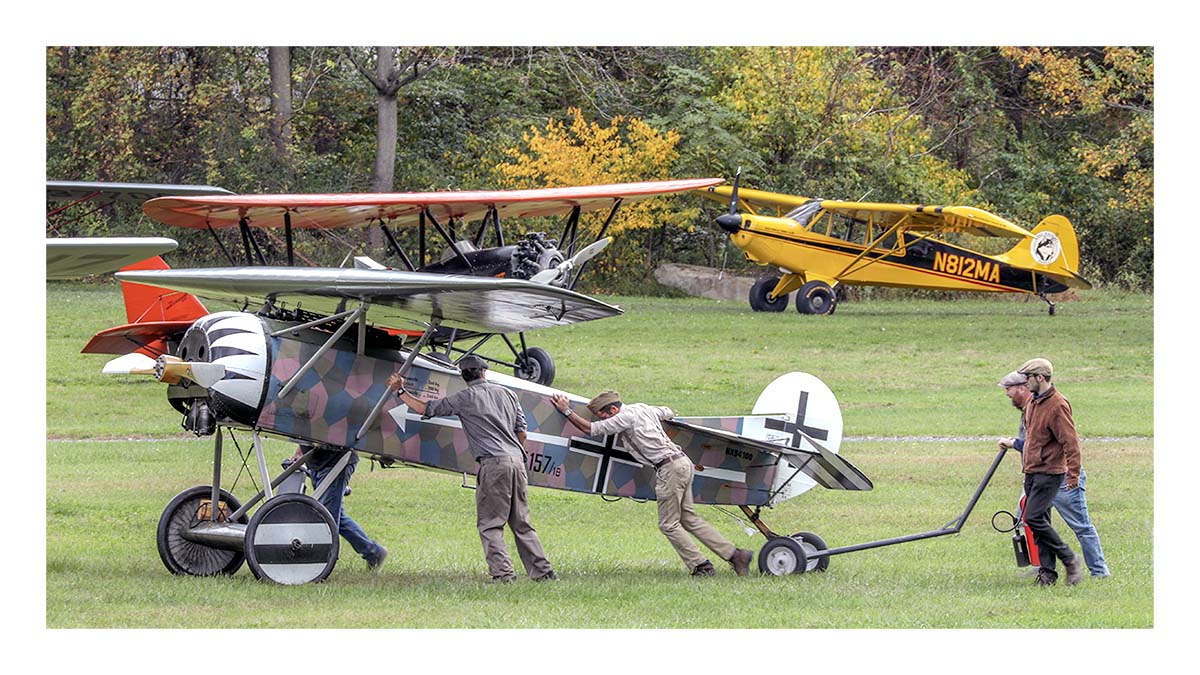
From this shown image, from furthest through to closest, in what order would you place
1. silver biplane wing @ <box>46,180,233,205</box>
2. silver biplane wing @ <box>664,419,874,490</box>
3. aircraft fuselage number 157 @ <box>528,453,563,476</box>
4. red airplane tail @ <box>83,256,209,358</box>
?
silver biplane wing @ <box>46,180,233,205</box>, red airplane tail @ <box>83,256,209,358</box>, silver biplane wing @ <box>664,419,874,490</box>, aircraft fuselage number 157 @ <box>528,453,563,476</box>

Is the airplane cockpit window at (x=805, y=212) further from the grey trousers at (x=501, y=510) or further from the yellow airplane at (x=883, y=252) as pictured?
the grey trousers at (x=501, y=510)

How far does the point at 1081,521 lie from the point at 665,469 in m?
2.79

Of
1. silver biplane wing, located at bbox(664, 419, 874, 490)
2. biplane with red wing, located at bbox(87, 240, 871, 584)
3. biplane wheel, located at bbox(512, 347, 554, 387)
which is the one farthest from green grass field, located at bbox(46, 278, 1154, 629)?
biplane wheel, located at bbox(512, 347, 554, 387)

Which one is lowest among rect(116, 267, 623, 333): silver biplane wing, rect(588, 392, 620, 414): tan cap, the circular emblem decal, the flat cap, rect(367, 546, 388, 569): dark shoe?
rect(367, 546, 388, 569): dark shoe

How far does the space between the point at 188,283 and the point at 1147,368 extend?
1717 centimetres

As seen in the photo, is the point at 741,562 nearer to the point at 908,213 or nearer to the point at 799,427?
the point at 799,427

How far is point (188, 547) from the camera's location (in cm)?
970

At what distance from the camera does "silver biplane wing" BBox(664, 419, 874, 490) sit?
10.1 meters

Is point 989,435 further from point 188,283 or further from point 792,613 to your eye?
point 188,283

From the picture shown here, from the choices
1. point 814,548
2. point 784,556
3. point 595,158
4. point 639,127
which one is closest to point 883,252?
point 639,127

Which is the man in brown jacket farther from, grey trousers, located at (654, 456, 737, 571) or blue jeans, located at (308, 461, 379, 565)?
blue jeans, located at (308, 461, 379, 565)

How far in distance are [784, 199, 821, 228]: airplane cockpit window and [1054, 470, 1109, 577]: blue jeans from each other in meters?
15.2

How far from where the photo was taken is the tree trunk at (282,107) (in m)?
24.3

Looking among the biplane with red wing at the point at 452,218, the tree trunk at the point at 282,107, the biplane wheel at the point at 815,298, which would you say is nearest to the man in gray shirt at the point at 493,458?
the biplane with red wing at the point at 452,218
